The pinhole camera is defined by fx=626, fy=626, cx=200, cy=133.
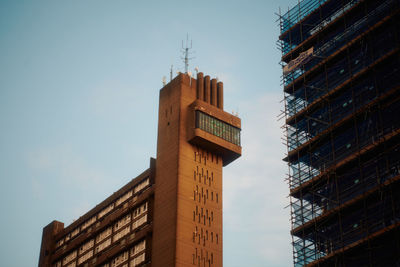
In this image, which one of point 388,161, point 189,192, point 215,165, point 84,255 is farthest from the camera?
point 84,255

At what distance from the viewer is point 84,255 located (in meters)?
124

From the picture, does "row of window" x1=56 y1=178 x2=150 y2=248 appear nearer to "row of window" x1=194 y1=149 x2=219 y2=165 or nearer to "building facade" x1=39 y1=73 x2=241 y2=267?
"building facade" x1=39 y1=73 x2=241 y2=267

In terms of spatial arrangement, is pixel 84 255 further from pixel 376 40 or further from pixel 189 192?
pixel 376 40

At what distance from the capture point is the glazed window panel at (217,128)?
4213 inches

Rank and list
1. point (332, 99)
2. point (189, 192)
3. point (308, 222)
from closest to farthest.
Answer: point (308, 222) → point (332, 99) → point (189, 192)

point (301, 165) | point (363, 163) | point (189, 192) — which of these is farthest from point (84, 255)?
point (363, 163)

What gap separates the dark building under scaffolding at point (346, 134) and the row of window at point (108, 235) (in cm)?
3533

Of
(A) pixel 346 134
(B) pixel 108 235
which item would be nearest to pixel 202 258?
(B) pixel 108 235

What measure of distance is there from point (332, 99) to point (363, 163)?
11817 mm

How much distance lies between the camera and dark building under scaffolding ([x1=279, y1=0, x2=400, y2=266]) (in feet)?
225

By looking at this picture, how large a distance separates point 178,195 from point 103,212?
30.1 meters

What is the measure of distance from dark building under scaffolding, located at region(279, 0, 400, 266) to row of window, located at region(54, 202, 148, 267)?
35.3 metres

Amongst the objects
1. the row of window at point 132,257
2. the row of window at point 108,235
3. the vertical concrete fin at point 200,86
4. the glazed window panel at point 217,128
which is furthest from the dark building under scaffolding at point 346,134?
the row of window at point 108,235

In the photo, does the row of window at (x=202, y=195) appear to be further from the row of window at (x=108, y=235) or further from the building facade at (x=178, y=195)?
the row of window at (x=108, y=235)
